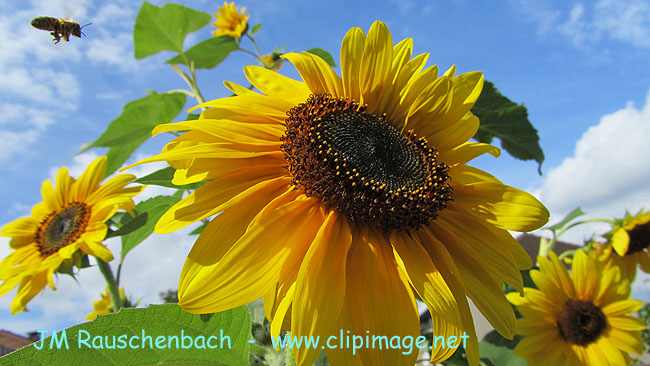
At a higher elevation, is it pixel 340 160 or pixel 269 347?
pixel 340 160

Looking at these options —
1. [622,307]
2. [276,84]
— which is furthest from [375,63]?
[622,307]

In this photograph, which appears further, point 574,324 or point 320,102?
point 574,324

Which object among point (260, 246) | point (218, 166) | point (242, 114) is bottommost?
point (260, 246)

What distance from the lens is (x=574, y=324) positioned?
9.15 feet

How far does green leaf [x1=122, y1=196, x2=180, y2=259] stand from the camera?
1876 mm

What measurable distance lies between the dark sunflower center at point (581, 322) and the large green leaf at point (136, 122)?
2.62m

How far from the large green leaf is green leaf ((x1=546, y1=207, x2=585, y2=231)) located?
7.65ft

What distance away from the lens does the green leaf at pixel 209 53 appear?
86.6 inches

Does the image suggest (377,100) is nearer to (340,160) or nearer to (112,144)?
(340,160)

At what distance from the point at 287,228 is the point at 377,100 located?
1.72ft

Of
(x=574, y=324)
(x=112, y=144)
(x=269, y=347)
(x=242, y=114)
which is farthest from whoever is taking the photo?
(x=574, y=324)

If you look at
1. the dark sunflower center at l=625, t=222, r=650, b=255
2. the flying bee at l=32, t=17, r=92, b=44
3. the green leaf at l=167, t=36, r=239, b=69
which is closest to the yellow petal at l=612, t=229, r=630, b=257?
the dark sunflower center at l=625, t=222, r=650, b=255

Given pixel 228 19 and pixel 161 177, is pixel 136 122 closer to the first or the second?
pixel 161 177

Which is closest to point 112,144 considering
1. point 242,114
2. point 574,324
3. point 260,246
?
point 242,114
